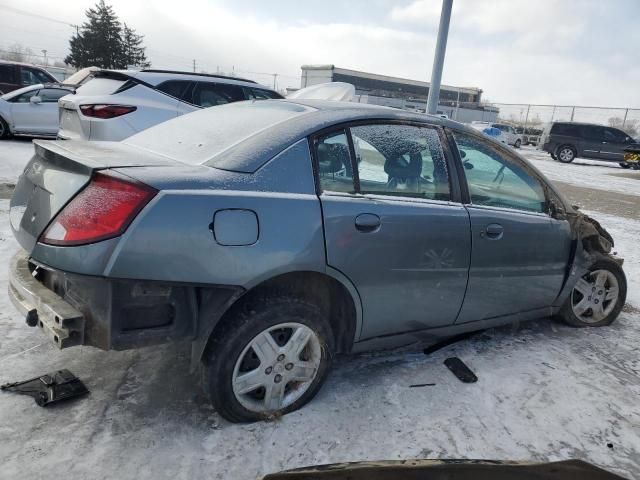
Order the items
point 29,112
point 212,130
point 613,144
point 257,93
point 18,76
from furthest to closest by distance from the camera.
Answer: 1. point 613,144
2. point 18,76
3. point 29,112
4. point 257,93
5. point 212,130

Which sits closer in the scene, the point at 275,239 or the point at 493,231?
Answer: the point at 275,239

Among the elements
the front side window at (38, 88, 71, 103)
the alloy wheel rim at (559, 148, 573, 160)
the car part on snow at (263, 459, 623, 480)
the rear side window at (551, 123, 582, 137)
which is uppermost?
the rear side window at (551, 123, 582, 137)

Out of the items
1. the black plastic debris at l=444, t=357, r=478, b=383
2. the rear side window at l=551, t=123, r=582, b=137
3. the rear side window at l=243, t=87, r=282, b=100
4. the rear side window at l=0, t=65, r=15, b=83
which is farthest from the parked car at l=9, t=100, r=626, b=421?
the rear side window at l=551, t=123, r=582, b=137

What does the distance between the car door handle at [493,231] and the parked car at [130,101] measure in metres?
5.00

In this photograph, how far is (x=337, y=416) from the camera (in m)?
2.56

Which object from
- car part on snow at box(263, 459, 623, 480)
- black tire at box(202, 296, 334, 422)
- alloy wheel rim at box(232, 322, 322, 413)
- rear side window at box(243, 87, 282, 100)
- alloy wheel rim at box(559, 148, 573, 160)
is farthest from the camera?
alloy wheel rim at box(559, 148, 573, 160)

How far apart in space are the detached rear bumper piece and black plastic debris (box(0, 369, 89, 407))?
50cm

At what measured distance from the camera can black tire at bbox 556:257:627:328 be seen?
151 inches

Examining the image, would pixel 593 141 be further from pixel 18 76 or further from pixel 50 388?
pixel 50 388

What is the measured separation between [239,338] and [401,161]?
1.36 m

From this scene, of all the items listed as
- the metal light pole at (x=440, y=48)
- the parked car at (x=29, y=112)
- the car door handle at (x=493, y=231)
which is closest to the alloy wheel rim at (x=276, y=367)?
the car door handle at (x=493, y=231)

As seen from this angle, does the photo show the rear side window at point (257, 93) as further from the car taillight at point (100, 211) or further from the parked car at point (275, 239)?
the car taillight at point (100, 211)

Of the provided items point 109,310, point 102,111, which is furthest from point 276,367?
point 102,111

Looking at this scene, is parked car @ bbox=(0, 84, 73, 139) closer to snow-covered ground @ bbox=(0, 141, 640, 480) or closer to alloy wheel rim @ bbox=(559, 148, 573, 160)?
snow-covered ground @ bbox=(0, 141, 640, 480)
